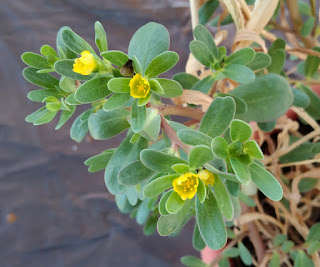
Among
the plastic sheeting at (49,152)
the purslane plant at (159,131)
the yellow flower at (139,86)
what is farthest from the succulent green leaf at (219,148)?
the plastic sheeting at (49,152)

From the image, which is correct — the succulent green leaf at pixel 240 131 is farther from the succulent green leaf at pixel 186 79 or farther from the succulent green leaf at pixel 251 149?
the succulent green leaf at pixel 186 79

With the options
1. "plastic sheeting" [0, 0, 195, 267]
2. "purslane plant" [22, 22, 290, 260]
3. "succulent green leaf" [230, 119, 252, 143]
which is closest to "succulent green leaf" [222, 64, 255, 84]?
"purslane plant" [22, 22, 290, 260]

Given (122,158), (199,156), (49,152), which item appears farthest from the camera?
(49,152)

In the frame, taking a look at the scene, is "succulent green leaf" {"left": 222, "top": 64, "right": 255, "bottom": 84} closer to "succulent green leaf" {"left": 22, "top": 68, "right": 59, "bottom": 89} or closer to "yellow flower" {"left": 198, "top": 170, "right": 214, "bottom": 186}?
"yellow flower" {"left": 198, "top": 170, "right": 214, "bottom": 186}

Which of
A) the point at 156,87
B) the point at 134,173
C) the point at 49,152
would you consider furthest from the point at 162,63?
the point at 49,152

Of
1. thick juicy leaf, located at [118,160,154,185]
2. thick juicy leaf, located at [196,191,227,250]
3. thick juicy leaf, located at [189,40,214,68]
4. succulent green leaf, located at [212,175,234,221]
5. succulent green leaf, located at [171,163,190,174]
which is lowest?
thick juicy leaf, located at [196,191,227,250]

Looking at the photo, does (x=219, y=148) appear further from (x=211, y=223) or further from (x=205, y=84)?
(x=205, y=84)
